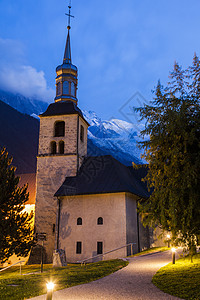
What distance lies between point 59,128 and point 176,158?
79.6 ft

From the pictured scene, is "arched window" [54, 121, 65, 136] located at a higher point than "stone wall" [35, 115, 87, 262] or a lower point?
higher

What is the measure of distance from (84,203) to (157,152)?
55.9 feet

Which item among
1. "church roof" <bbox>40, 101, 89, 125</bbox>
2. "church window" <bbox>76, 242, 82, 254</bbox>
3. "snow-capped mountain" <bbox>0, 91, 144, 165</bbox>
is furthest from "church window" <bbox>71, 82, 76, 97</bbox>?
"snow-capped mountain" <bbox>0, 91, 144, 165</bbox>

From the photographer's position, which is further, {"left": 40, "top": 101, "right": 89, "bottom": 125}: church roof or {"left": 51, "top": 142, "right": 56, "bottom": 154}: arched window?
{"left": 40, "top": 101, "right": 89, "bottom": 125}: church roof

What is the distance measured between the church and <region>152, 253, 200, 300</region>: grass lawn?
1172cm

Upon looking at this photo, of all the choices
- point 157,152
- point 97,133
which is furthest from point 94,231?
point 97,133

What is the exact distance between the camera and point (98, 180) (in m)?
26.8

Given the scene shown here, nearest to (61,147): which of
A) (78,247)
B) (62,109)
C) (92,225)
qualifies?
(62,109)

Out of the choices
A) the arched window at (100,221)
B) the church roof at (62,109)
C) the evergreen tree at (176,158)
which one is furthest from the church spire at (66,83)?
the evergreen tree at (176,158)

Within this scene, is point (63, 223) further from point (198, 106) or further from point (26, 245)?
point (198, 106)

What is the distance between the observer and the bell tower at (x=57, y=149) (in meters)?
28.2

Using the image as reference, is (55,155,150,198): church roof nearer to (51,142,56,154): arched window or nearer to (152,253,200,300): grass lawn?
(51,142,56,154): arched window

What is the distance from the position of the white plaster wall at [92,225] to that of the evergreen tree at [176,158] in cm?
1489

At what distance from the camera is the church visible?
80.4ft
